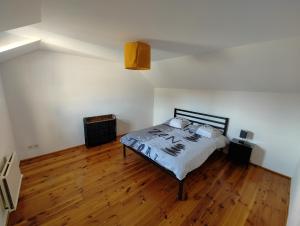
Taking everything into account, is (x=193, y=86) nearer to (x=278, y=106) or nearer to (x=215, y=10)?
(x=278, y=106)

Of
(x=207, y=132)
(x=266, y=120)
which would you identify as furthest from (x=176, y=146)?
(x=266, y=120)

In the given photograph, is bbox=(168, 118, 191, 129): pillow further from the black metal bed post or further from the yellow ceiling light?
the yellow ceiling light

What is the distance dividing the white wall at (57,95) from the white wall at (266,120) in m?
2.55

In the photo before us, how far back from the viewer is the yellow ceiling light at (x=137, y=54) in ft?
6.44

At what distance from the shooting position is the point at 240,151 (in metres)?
3.01

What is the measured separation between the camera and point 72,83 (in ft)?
11.0

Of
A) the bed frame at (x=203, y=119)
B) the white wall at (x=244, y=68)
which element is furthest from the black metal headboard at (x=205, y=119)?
the white wall at (x=244, y=68)

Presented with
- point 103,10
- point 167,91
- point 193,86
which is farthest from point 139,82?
point 103,10

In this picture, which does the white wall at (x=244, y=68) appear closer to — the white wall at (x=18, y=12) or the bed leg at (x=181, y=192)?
the bed leg at (x=181, y=192)

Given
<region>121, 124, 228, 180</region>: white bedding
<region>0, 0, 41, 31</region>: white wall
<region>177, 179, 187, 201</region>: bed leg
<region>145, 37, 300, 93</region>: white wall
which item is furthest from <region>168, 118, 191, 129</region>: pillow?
<region>0, 0, 41, 31</region>: white wall

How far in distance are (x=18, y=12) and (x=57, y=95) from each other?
8.39ft

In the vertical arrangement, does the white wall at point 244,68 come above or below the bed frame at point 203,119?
above

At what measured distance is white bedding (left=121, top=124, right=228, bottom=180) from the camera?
7.16 ft

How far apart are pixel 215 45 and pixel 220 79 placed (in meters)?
1.17
